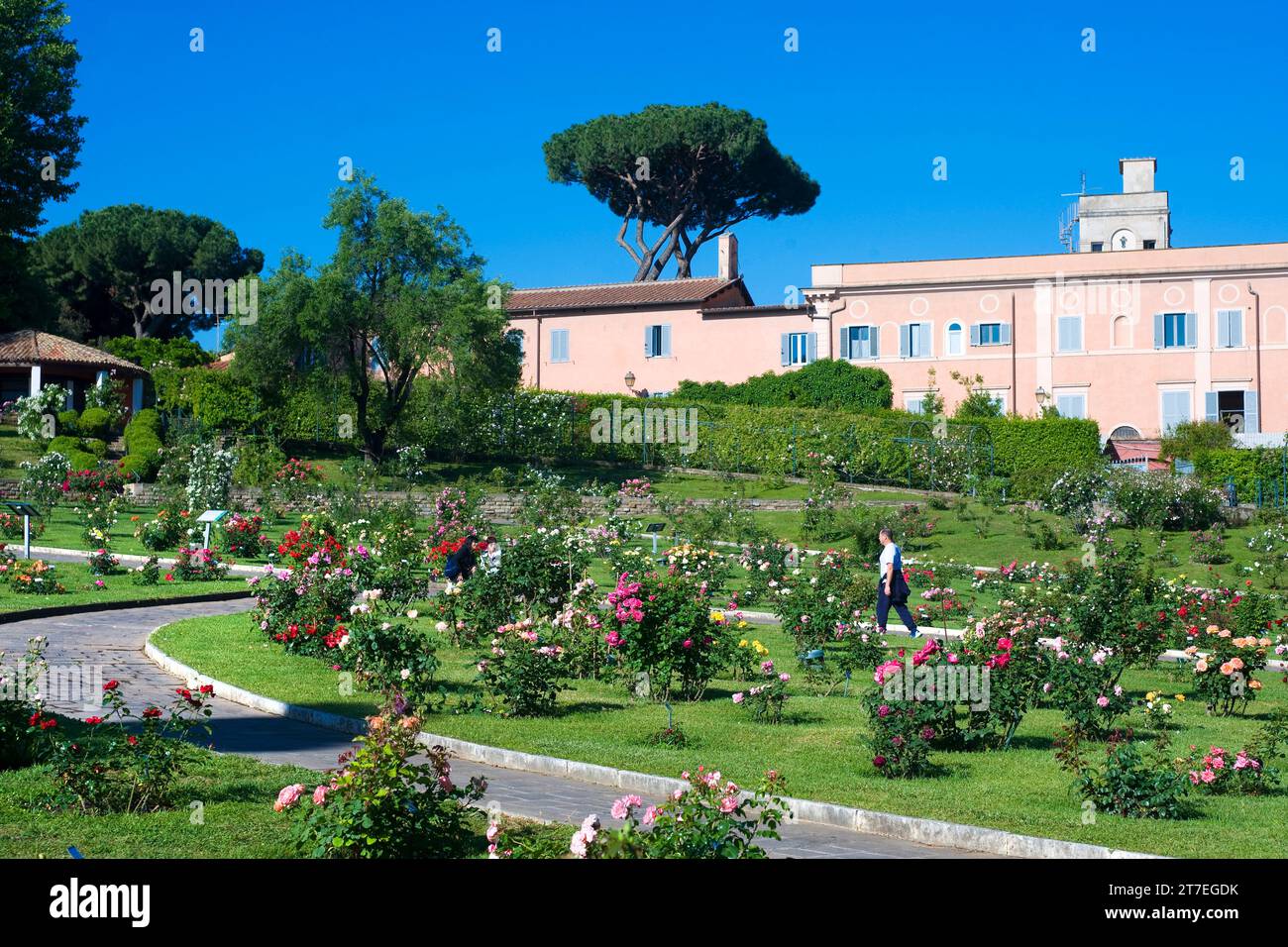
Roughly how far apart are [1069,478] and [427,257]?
1955 centimetres

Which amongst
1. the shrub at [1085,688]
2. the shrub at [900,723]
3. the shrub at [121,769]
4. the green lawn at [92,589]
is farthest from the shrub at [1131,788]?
the green lawn at [92,589]

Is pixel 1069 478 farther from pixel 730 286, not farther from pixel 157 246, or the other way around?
pixel 157 246

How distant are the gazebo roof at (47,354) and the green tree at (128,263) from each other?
15.4 m

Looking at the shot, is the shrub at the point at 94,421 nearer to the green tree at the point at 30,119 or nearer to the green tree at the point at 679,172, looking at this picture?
the green tree at the point at 30,119

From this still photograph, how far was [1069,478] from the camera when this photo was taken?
30.4 metres

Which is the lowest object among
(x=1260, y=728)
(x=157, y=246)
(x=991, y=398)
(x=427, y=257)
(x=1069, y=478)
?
(x=1260, y=728)

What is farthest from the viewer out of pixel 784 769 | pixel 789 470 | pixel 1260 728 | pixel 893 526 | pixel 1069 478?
pixel 789 470

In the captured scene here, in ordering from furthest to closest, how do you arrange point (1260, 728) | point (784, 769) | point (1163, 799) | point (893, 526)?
1. point (893, 526)
2. point (1260, 728)
3. point (784, 769)
4. point (1163, 799)

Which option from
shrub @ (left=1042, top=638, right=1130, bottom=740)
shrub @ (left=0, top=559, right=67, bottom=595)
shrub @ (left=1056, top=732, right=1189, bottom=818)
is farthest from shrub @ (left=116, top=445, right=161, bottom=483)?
shrub @ (left=1056, top=732, right=1189, bottom=818)

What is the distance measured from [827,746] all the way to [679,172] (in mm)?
55256

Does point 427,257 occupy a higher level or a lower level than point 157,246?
lower

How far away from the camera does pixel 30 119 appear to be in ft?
115

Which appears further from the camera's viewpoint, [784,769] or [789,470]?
[789,470]
